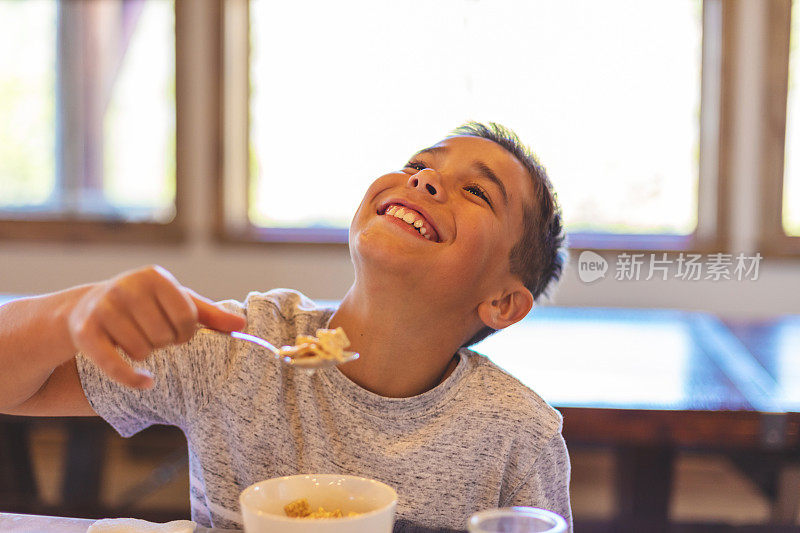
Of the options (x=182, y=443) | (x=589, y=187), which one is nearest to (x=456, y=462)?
(x=182, y=443)

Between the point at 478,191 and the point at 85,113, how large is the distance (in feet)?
9.05

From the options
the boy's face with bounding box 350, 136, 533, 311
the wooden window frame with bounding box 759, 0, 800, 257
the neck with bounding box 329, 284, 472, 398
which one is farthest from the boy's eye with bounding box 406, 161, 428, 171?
the wooden window frame with bounding box 759, 0, 800, 257

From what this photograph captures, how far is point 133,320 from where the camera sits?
30.4 inches

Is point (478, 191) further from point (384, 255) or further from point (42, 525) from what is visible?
point (42, 525)

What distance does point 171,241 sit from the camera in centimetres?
328

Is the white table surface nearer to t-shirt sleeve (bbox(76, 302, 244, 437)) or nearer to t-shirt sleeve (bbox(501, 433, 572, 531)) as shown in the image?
t-shirt sleeve (bbox(76, 302, 244, 437))

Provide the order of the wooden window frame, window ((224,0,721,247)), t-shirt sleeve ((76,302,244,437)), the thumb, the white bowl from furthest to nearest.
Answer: window ((224,0,721,247)), the wooden window frame, t-shirt sleeve ((76,302,244,437)), the thumb, the white bowl

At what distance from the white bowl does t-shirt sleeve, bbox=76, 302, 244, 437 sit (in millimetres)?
301

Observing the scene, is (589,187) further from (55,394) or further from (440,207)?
(55,394)

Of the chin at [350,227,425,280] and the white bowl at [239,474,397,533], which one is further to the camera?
the chin at [350,227,425,280]

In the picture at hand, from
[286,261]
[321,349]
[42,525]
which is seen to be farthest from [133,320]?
[286,261]

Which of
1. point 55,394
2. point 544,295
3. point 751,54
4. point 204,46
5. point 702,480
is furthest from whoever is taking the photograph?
point 204,46

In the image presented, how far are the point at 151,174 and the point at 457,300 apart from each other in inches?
100

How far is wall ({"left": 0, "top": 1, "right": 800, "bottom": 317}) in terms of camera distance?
3023 mm
